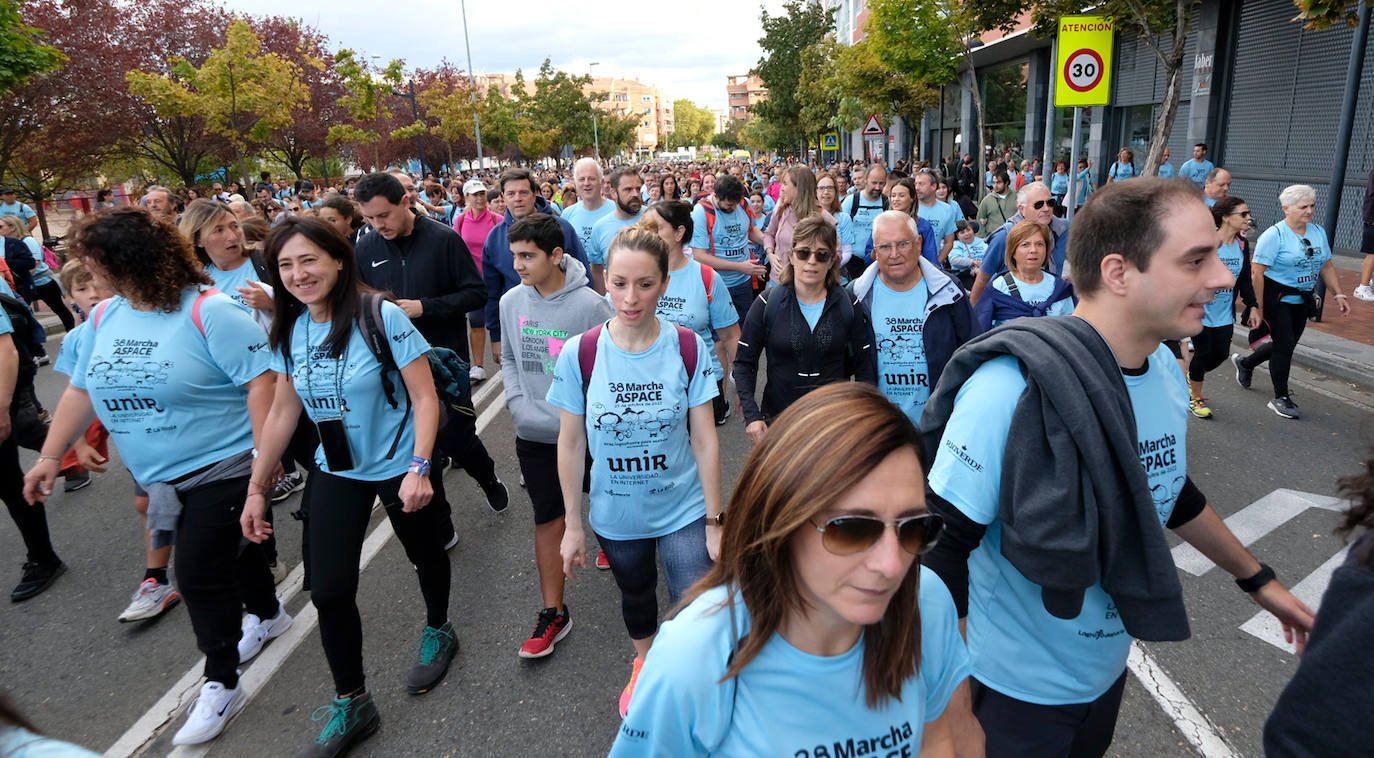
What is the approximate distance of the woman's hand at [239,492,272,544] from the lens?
3127 mm

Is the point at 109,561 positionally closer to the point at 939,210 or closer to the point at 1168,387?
the point at 1168,387

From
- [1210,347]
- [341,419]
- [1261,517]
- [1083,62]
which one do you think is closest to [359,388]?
[341,419]

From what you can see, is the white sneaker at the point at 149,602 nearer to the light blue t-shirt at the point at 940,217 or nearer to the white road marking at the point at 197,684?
the white road marking at the point at 197,684

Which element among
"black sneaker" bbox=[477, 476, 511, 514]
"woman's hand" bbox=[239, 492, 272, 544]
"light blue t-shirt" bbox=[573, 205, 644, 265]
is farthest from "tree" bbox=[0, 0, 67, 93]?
"woman's hand" bbox=[239, 492, 272, 544]

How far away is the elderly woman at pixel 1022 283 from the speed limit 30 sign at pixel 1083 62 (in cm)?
568

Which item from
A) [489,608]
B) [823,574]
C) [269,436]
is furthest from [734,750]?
[489,608]

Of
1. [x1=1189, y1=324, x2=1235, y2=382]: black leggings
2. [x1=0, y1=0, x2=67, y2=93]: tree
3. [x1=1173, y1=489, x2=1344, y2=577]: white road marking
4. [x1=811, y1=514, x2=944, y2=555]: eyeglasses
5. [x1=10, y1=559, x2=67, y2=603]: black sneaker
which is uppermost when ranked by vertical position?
[x1=0, y1=0, x2=67, y2=93]: tree

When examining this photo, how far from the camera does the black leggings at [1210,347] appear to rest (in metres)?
6.32

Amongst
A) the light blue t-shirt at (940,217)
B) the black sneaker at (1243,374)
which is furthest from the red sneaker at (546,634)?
the black sneaker at (1243,374)

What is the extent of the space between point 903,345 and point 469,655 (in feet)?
8.62

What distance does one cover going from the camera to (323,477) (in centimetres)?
316

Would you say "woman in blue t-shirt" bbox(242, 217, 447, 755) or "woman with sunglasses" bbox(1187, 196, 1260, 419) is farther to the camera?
"woman with sunglasses" bbox(1187, 196, 1260, 419)

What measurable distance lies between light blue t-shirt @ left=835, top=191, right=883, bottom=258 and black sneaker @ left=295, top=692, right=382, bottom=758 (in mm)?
6581

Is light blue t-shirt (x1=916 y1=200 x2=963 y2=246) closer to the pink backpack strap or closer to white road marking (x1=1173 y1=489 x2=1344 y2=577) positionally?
white road marking (x1=1173 y1=489 x2=1344 y2=577)
